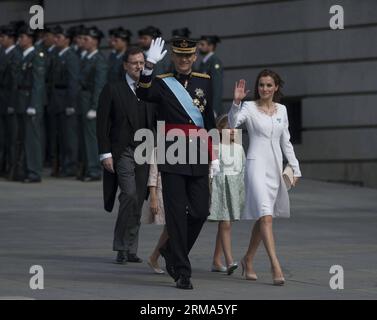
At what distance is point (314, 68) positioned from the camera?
931 inches

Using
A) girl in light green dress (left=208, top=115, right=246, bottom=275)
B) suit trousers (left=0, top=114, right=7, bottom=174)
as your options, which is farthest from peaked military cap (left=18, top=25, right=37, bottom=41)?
girl in light green dress (left=208, top=115, right=246, bottom=275)

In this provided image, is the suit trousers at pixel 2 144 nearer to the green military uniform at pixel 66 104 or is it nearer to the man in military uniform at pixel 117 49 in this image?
the green military uniform at pixel 66 104

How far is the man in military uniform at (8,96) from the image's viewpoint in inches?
901

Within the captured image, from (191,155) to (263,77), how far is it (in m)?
1.00

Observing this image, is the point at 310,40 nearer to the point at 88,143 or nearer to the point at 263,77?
the point at 88,143

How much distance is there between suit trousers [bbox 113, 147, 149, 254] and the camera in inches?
539

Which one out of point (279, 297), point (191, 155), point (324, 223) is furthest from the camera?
point (324, 223)

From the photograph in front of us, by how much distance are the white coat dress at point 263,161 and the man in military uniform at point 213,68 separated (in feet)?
35.1

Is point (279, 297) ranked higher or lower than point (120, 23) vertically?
lower

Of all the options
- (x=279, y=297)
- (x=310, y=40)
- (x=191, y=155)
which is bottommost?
(x=279, y=297)

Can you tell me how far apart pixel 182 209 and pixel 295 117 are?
1267 centimetres

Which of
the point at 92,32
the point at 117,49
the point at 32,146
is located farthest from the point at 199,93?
the point at 92,32
